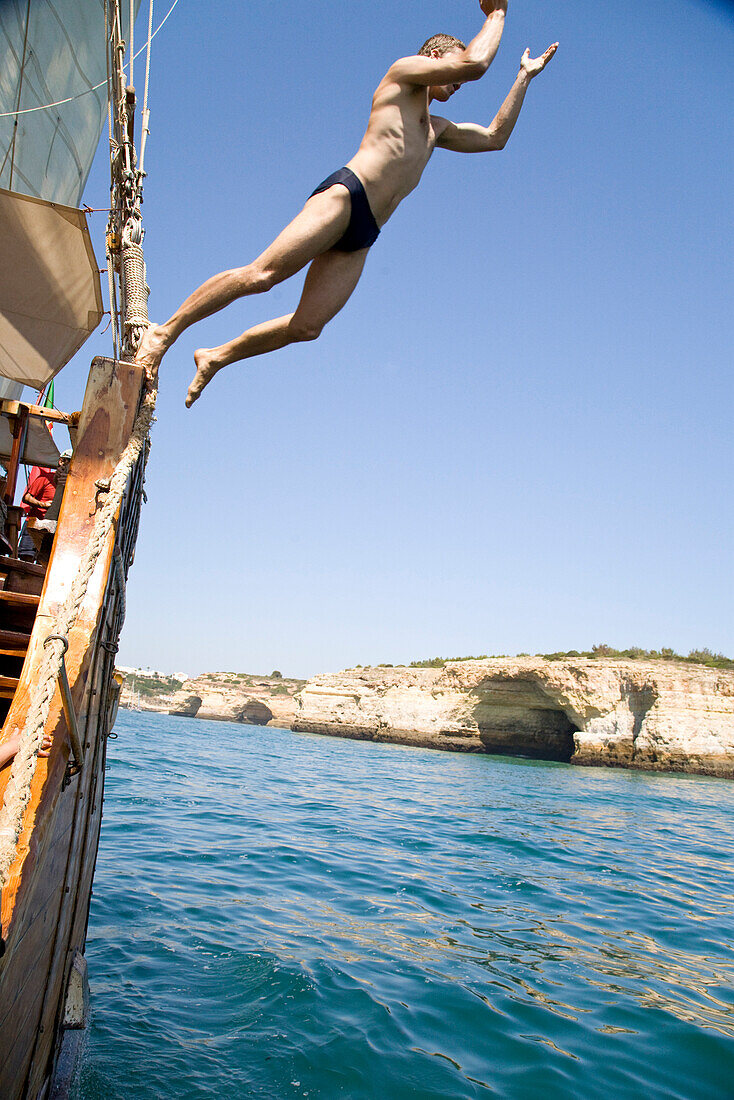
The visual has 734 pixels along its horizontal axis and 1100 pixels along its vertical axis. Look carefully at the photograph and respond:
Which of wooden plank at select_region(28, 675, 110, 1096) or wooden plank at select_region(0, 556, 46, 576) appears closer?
wooden plank at select_region(28, 675, 110, 1096)

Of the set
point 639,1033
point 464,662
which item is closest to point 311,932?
point 639,1033

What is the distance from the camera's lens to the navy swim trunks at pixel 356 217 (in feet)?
8.36

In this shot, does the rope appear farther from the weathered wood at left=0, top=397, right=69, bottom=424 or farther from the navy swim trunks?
the weathered wood at left=0, top=397, right=69, bottom=424

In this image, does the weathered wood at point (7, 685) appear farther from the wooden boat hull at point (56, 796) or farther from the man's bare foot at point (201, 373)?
the man's bare foot at point (201, 373)

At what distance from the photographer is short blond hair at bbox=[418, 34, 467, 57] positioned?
8.77 ft

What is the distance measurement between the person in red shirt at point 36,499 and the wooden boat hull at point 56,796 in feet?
A: 13.1

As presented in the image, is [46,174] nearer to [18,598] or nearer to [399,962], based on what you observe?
[18,598]

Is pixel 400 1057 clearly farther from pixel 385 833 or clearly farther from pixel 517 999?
pixel 385 833

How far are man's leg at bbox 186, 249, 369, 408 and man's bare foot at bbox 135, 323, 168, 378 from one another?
0.21 metres

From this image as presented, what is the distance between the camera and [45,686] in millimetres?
1561

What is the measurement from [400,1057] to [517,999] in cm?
121

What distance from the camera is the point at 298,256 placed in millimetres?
2518

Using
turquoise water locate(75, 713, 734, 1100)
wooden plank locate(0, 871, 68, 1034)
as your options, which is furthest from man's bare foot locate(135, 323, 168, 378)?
turquoise water locate(75, 713, 734, 1100)

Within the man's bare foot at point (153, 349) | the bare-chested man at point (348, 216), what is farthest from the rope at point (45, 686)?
the bare-chested man at point (348, 216)
